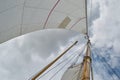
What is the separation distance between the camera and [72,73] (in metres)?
11.6

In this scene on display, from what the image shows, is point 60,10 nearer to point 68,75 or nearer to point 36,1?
point 36,1

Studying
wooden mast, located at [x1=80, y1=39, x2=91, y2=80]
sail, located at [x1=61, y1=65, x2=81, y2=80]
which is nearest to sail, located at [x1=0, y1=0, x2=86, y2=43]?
wooden mast, located at [x1=80, y1=39, x2=91, y2=80]

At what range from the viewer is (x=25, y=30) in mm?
6402

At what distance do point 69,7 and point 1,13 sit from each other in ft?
10.0

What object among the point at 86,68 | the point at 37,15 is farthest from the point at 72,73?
the point at 37,15

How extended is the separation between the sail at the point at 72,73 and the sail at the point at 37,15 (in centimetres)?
340

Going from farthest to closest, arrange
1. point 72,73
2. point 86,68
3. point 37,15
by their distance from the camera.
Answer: point 72,73 < point 86,68 < point 37,15

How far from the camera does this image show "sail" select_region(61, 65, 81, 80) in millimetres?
11458

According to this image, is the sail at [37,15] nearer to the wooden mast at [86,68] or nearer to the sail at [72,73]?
the wooden mast at [86,68]

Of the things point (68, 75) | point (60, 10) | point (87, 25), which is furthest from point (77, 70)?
point (60, 10)

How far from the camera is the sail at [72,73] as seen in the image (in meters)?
11.5

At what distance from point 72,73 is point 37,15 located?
591cm

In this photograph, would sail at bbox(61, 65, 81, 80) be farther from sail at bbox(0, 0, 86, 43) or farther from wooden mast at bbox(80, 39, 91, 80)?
sail at bbox(0, 0, 86, 43)

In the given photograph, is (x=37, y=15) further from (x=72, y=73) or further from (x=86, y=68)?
(x=72, y=73)
